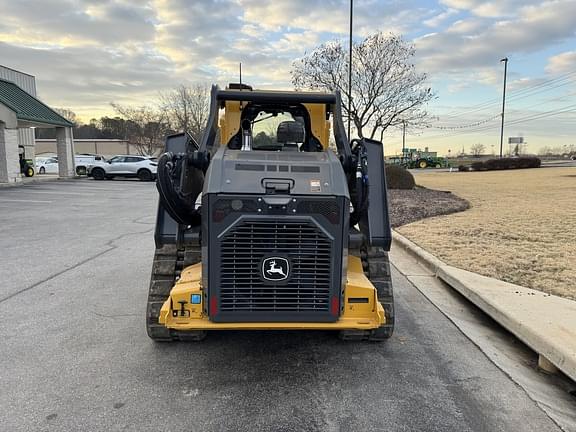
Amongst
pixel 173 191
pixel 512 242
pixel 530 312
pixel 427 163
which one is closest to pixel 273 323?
pixel 173 191

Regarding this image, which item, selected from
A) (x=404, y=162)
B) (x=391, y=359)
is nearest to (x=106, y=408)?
(x=391, y=359)

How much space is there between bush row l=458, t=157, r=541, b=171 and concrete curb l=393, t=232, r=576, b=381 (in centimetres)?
4139

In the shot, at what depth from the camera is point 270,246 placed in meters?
3.24

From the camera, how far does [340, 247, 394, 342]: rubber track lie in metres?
3.97

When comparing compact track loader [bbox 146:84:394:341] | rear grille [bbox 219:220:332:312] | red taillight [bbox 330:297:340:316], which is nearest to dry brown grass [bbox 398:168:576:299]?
compact track loader [bbox 146:84:394:341]

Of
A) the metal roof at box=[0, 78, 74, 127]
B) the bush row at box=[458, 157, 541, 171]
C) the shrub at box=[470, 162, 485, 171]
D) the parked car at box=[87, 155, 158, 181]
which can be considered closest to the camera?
the metal roof at box=[0, 78, 74, 127]

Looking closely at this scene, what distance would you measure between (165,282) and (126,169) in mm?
27323

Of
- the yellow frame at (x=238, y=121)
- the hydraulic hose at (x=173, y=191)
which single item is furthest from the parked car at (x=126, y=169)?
the hydraulic hose at (x=173, y=191)

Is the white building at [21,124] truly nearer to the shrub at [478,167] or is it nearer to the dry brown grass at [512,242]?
the dry brown grass at [512,242]

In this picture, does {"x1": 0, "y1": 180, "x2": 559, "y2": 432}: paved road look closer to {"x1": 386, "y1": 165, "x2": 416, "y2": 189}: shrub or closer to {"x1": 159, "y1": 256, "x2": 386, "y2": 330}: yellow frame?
{"x1": 159, "y1": 256, "x2": 386, "y2": 330}: yellow frame

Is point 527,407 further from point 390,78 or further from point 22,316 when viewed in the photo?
point 390,78

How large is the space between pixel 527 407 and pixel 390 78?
20346 mm

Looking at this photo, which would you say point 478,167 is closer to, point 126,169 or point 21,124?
point 126,169

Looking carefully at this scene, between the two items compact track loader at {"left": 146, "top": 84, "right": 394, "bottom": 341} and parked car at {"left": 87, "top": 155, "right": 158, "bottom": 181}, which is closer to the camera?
compact track loader at {"left": 146, "top": 84, "right": 394, "bottom": 341}
